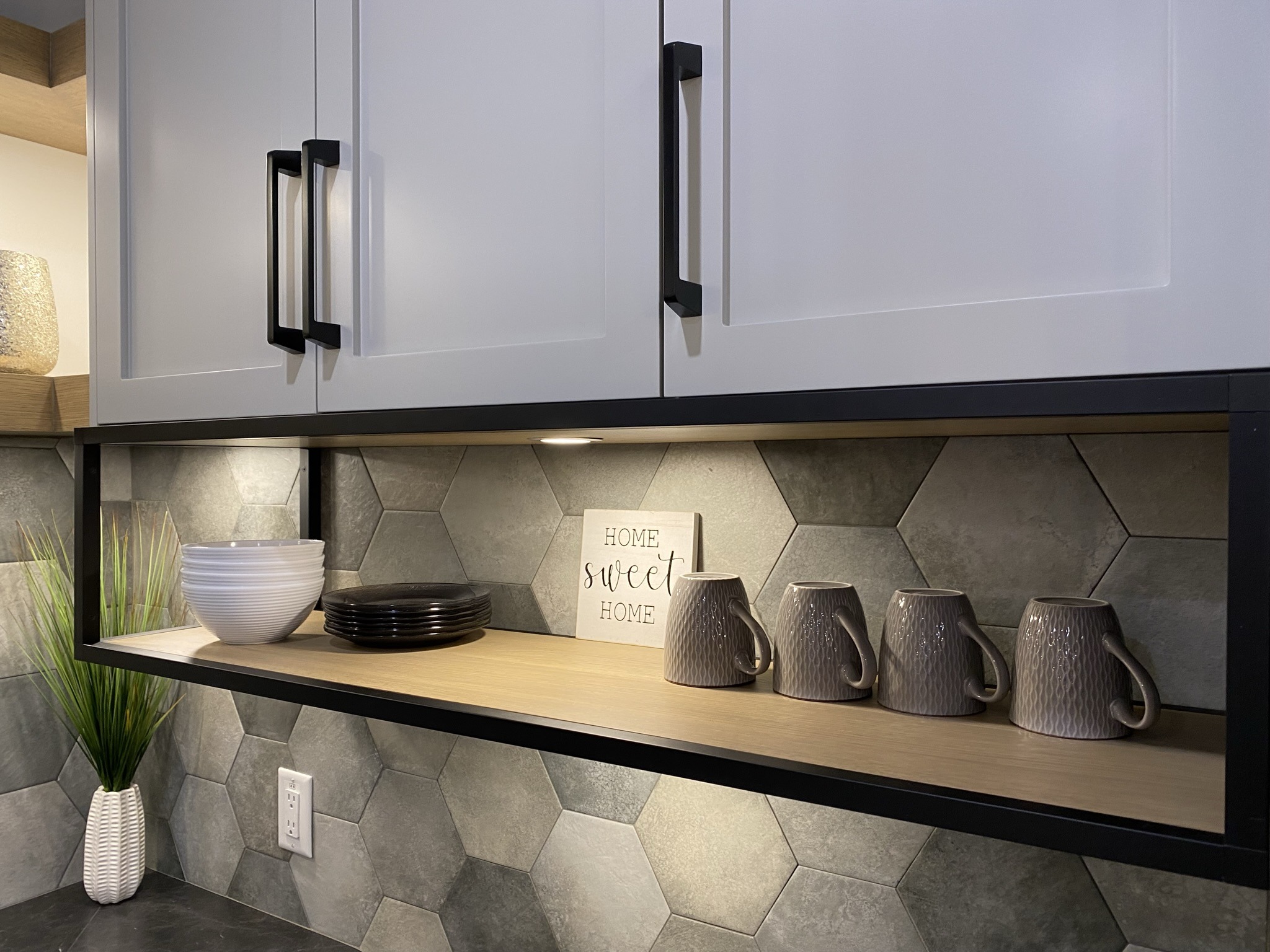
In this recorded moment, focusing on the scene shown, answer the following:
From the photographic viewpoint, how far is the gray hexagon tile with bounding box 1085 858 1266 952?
0.80 m

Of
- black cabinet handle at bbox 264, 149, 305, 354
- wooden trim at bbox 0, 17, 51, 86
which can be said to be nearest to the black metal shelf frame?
black cabinet handle at bbox 264, 149, 305, 354

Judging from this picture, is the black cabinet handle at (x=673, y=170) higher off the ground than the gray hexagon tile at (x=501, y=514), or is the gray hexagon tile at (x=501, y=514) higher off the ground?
the black cabinet handle at (x=673, y=170)

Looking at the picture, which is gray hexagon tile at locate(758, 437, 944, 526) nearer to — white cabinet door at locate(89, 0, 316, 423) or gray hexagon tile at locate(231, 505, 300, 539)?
white cabinet door at locate(89, 0, 316, 423)

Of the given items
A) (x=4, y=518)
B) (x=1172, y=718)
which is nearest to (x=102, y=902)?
(x=4, y=518)

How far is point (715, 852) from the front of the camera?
109cm

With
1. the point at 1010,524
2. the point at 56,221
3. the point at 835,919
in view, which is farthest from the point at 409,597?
the point at 56,221

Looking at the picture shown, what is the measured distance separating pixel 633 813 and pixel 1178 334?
86 cm

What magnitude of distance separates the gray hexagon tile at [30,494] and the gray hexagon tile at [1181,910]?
1.63 m

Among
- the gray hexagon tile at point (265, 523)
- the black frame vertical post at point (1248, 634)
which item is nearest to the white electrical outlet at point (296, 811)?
the gray hexagon tile at point (265, 523)

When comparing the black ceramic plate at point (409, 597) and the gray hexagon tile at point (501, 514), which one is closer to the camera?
the black ceramic plate at point (409, 597)

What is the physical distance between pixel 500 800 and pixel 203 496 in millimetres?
814

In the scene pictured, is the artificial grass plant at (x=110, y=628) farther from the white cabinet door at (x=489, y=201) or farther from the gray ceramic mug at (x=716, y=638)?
the gray ceramic mug at (x=716, y=638)

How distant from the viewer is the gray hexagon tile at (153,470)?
1688mm

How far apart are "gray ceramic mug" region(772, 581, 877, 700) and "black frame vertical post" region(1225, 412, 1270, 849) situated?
32 cm
